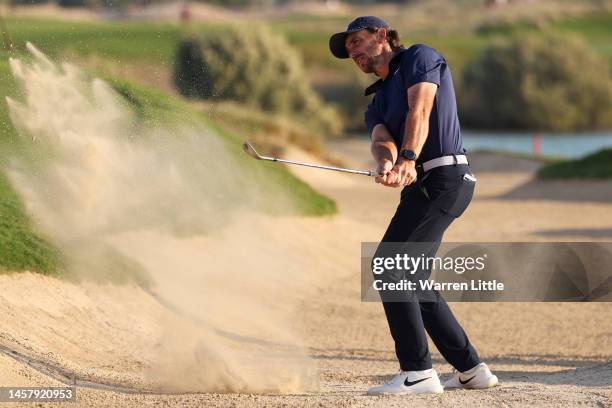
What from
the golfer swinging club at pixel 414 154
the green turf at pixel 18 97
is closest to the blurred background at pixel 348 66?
the green turf at pixel 18 97

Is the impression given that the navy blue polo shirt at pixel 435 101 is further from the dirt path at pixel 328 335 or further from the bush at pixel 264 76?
the bush at pixel 264 76

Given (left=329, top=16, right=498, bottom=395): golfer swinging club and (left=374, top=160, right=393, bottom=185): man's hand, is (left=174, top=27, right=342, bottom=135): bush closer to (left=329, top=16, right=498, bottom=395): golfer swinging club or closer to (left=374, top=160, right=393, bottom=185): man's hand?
(left=329, top=16, right=498, bottom=395): golfer swinging club

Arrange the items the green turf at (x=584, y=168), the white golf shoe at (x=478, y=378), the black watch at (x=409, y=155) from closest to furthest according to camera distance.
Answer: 1. the black watch at (x=409, y=155)
2. the white golf shoe at (x=478, y=378)
3. the green turf at (x=584, y=168)

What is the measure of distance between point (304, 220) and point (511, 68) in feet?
136

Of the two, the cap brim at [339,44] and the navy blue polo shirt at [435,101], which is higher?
the cap brim at [339,44]

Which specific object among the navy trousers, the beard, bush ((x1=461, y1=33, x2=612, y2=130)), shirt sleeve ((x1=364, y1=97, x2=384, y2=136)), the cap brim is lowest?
bush ((x1=461, y1=33, x2=612, y2=130))

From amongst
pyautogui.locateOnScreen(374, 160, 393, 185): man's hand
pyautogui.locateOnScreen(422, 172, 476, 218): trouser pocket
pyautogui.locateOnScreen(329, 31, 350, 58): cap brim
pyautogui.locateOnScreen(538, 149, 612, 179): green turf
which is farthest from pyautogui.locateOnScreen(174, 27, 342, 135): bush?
pyautogui.locateOnScreen(374, 160, 393, 185): man's hand

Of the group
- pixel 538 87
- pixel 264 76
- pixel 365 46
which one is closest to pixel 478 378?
pixel 365 46

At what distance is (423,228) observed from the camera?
21.4ft

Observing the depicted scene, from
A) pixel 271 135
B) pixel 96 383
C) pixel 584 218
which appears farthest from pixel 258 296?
pixel 271 135

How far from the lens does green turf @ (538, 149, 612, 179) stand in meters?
22.2

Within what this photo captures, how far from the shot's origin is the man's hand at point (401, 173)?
249 inches

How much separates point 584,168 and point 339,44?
16827mm

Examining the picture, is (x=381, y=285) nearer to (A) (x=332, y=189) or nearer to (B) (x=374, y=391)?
(B) (x=374, y=391)
